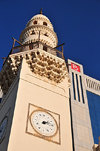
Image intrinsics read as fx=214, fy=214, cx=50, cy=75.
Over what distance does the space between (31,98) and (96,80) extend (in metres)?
16.3

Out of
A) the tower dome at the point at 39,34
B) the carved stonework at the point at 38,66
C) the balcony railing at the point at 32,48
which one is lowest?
the carved stonework at the point at 38,66

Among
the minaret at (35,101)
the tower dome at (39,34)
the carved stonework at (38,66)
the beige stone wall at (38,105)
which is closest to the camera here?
the beige stone wall at (38,105)

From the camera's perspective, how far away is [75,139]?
717 inches

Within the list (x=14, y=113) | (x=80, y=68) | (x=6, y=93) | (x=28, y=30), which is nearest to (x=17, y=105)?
(x=14, y=113)

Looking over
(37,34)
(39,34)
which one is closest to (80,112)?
(37,34)

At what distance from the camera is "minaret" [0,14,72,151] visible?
9.27 metres

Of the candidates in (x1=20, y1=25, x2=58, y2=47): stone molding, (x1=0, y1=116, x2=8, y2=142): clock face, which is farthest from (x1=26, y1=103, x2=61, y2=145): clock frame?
(x1=20, y1=25, x2=58, y2=47): stone molding

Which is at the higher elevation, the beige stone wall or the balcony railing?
the balcony railing

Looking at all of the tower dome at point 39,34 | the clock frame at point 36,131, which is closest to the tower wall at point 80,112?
the tower dome at point 39,34

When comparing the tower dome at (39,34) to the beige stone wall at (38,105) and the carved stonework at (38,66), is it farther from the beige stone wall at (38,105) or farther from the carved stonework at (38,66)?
the beige stone wall at (38,105)

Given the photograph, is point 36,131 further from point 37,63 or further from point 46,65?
point 46,65

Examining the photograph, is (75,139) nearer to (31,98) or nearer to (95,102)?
(95,102)

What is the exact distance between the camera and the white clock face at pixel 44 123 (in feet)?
32.5

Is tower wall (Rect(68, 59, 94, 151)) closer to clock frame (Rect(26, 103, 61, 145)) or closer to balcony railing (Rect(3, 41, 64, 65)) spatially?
balcony railing (Rect(3, 41, 64, 65))
